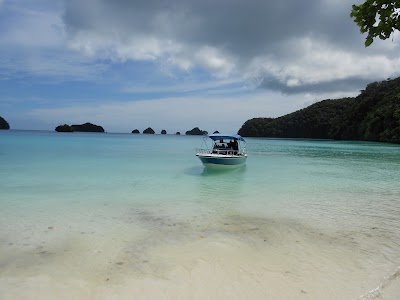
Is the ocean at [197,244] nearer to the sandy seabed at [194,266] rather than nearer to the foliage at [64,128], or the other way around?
the sandy seabed at [194,266]

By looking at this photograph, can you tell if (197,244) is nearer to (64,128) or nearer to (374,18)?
(374,18)

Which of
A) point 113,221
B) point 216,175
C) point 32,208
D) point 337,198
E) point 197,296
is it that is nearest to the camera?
point 197,296

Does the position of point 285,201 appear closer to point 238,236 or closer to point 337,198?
point 337,198

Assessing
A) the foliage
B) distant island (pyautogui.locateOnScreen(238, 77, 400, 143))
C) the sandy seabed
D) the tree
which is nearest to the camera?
the tree

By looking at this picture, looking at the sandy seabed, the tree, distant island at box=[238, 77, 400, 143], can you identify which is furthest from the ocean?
distant island at box=[238, 77, 400, 143]

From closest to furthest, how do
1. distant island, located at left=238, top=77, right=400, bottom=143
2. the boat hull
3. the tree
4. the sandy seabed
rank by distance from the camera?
the tree → the sandy seabed → the boat hull → distant island, located at left=238, top=77, right=400, bottom=143

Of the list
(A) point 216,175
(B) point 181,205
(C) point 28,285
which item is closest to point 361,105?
(A) point 216,175

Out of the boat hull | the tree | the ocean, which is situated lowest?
the ocean

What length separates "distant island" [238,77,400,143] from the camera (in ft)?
247

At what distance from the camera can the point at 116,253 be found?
664 cm

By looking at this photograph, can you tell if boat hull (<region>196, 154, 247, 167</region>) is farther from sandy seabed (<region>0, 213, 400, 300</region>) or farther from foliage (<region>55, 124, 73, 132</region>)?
foliage (<region>55, 124, 73, 132</region>)

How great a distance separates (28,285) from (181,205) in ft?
21.8

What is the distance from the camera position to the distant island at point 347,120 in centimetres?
7525

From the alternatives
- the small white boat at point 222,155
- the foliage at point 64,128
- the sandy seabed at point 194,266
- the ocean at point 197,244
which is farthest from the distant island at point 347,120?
the foliage at point 64,128
